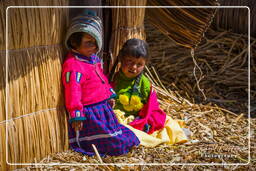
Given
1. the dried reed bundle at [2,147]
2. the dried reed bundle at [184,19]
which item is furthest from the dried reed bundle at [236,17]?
the dried reed bundle at [2,147]

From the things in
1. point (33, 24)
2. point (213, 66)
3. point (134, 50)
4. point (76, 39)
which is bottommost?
point (213, 66)

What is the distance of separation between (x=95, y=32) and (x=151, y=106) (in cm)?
83

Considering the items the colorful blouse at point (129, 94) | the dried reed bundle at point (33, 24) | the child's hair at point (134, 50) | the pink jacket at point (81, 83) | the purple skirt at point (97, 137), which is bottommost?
the purple skirt at point (97, 137)

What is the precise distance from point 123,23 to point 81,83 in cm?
86

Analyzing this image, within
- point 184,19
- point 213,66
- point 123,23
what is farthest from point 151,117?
point 213,66

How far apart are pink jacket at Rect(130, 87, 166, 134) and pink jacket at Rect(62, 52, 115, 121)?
14.6 inches

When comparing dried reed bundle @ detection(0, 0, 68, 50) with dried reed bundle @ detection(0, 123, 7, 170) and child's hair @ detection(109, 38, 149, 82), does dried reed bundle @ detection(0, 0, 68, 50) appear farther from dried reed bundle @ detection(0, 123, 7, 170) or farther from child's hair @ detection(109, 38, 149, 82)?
child's hair @ detection(109, 38, 149, 82)

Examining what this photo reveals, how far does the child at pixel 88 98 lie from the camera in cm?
284

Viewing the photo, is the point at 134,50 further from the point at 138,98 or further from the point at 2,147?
the point at 2,147

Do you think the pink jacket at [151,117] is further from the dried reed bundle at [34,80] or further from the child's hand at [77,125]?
the dried reed bundle at [34,80]

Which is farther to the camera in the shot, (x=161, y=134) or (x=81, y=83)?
(x=161, y=134)

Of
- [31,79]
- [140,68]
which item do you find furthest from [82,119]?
[140,68]

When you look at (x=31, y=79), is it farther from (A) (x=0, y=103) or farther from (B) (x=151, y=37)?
(B) (x=151, y=37)

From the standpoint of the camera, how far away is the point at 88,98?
2941mm
